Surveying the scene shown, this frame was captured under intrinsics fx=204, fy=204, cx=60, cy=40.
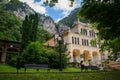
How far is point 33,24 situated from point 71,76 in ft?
76.3

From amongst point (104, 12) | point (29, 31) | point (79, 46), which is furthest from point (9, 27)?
point (104, 12)

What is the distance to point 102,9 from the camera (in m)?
9.66

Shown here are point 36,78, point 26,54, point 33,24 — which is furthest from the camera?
point 33,24

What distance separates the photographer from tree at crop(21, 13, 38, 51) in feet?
107

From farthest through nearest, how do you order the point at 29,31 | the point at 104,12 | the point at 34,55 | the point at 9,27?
the point at 9,27 < the point at 29,31 < the point at 34,55 < the point at 104,12

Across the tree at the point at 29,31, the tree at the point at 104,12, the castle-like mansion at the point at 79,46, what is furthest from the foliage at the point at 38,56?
the castle-like mansion at the point at 79,46

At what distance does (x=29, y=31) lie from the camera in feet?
110

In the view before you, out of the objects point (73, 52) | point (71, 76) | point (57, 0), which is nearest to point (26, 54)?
point (71, 76)

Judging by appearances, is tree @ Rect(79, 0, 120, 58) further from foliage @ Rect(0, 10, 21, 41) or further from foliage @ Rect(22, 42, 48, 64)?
foliage @ Rect(0, 10, 21, 41)

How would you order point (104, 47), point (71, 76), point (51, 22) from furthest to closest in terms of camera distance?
1. point (51, 22)
2. point (104, 47)
3. point (71, 76)

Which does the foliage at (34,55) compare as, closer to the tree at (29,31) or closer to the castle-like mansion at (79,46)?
the tree at (29,31)

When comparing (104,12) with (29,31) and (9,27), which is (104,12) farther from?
(9,27)

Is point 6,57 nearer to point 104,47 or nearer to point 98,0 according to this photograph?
point 104,47

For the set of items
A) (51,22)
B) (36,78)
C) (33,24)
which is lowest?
(36,78)
